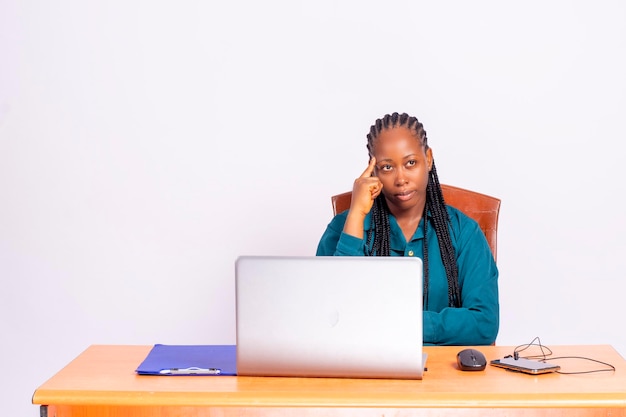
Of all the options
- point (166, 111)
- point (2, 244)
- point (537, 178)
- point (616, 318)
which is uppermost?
point (166, 111)

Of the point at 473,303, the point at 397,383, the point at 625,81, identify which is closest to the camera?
the point at 397,383

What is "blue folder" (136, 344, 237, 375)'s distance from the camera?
204 cm

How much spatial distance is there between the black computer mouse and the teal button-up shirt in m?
0.43

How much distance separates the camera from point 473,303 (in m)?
2.66

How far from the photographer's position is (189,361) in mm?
2146

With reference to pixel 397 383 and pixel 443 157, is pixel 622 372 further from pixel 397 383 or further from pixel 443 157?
pixel 443 157

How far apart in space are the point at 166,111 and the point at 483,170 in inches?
58.0

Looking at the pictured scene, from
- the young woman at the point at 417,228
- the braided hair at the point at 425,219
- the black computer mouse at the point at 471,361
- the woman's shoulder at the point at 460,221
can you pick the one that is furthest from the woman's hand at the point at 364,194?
the black computer mouse at the point at 471,361

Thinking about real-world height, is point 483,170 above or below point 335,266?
above

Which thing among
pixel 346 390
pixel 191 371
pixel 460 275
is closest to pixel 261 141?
pixel 460 275

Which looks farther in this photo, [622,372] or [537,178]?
[537,178]

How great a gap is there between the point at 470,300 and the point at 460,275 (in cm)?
15

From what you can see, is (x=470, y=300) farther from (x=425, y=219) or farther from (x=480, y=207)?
(x=480, y=207)

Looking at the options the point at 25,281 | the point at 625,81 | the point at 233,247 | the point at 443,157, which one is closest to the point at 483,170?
the point at 443,157
